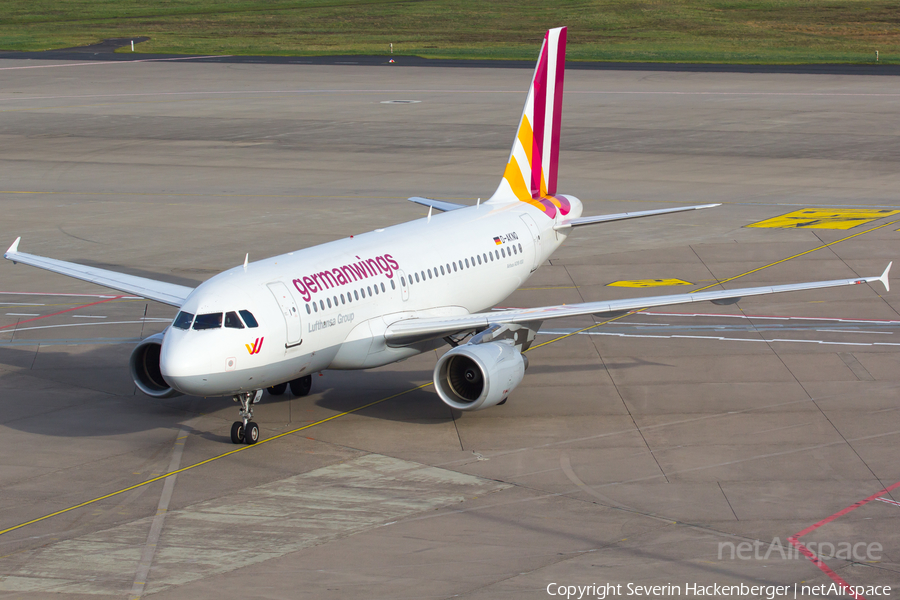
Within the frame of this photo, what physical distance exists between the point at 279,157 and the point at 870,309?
3869 cm

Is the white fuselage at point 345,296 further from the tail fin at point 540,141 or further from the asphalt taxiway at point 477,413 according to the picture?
the asphalt taxiway at point 477,413

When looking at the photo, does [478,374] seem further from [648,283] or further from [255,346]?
[648,283]

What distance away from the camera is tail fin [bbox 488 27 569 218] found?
36.2 m

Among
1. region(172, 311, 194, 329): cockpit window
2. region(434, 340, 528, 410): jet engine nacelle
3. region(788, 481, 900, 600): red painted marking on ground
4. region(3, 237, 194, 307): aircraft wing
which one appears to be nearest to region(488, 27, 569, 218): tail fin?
region(434, 340, 528, 410): jet engine nacelle

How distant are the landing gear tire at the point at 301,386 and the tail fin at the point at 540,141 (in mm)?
9493

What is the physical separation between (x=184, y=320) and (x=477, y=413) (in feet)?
26.4

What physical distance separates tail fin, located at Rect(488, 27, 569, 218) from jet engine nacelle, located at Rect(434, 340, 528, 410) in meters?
9.71

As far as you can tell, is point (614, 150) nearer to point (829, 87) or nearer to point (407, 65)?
point (829, 87)

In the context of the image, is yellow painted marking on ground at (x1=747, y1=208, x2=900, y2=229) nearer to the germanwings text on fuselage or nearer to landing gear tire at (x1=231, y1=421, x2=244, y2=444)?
the germanwings text on fuselage

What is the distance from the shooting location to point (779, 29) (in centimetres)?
12269

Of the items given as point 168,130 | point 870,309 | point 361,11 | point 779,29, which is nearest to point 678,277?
point 870,309

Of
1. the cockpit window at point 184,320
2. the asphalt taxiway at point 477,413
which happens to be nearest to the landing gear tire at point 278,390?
the asphalt taxiway at point 477,413

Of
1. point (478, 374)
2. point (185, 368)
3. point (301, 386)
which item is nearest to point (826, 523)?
point (478, 374)

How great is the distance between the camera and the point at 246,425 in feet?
87.1
